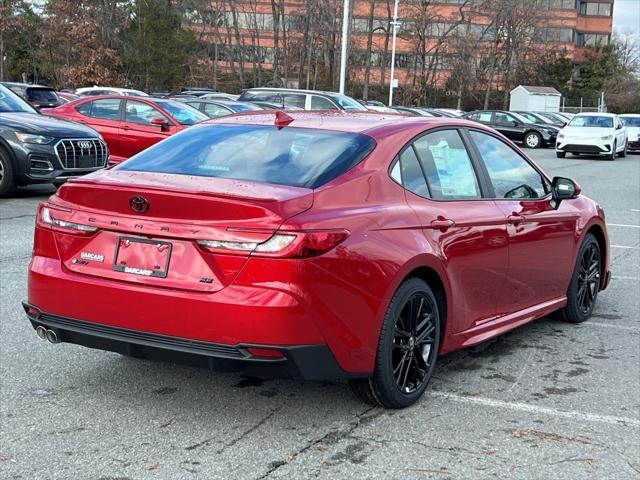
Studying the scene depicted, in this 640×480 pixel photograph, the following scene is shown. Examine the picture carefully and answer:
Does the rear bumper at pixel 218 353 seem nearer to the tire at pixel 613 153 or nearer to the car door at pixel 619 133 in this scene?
the tire at pixel 613 153

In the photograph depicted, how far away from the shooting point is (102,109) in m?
15.5

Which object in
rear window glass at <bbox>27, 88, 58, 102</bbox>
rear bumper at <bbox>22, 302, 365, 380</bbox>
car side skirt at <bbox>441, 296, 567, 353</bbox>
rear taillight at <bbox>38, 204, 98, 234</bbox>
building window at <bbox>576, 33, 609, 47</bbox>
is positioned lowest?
car side skirt at <bbox>441, 296, 567, 353</bbox>

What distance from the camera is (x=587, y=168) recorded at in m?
24.7

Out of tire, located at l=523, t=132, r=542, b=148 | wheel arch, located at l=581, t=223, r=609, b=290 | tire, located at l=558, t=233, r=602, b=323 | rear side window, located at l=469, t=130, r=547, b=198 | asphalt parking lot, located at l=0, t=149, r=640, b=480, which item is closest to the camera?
asphalt parking lot, located at l=0, t=149, r=640, b=480

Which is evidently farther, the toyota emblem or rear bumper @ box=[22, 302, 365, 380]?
the toyota emblem

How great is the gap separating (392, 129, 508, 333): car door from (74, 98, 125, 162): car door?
11152 mm

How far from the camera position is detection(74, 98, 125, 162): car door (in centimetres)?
1526

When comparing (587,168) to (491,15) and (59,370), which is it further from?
(491,15)

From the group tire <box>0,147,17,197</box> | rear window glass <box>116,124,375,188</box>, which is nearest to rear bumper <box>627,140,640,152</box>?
tire <box>0,147,17,197</box>

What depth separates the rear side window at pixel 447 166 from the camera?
4.70m

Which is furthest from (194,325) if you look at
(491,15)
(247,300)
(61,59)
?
(491,15)

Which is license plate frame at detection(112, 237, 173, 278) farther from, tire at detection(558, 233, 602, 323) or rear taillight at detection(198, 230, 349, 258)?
tire at detection(558, 233, 602, 323)

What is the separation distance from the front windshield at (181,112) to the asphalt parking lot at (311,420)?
34.0ft

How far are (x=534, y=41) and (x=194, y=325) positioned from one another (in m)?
76.6
